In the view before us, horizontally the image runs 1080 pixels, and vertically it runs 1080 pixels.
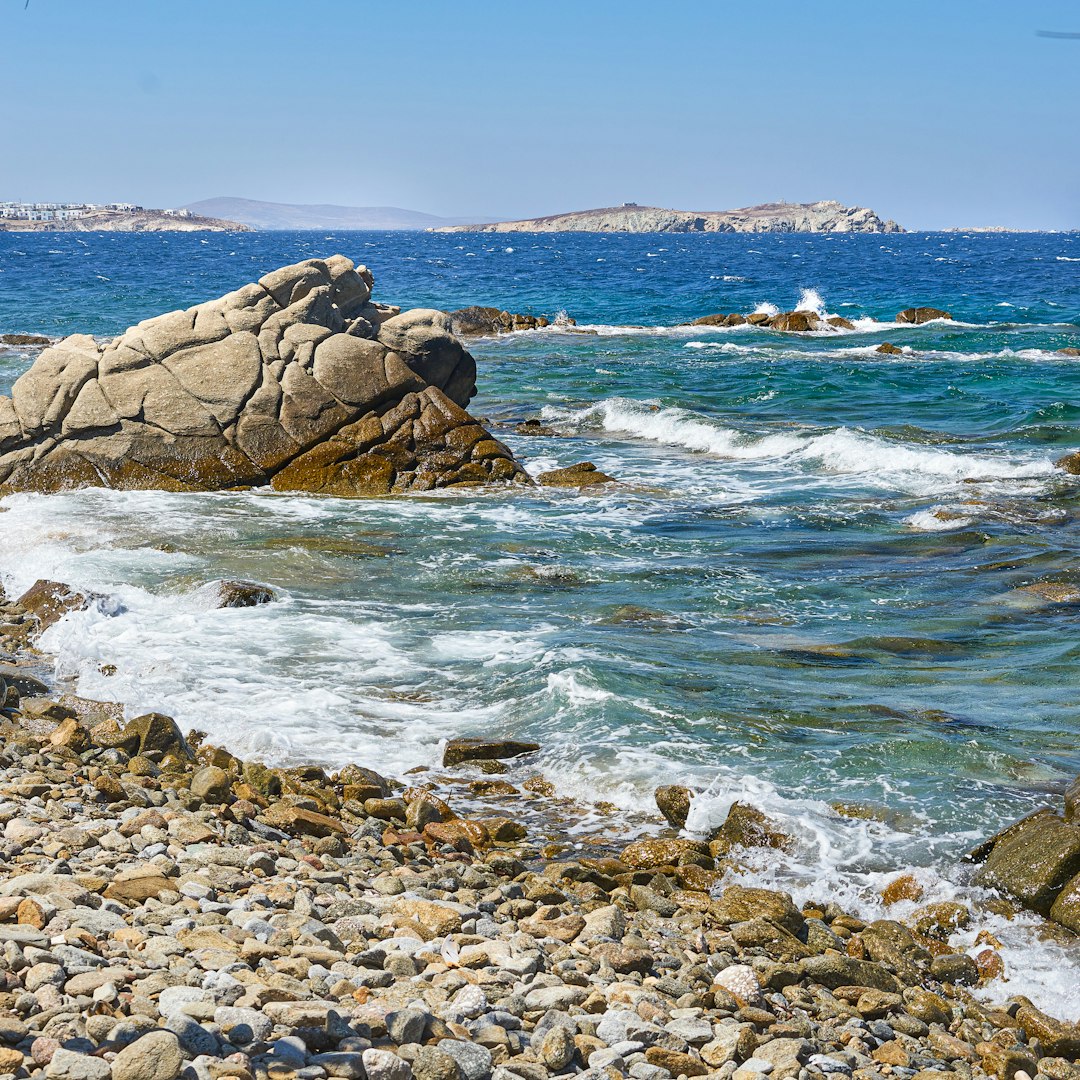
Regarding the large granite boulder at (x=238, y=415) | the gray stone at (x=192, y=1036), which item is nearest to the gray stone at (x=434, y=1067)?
the gray stone at (x=192, y=1036)

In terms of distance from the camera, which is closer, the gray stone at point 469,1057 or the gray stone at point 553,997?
Result: the gray stone at point 469,1057

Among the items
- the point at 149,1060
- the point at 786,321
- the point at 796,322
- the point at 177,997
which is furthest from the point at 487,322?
the point at 149,1060

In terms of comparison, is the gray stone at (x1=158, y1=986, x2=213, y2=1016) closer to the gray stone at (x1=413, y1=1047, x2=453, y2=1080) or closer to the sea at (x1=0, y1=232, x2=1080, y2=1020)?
the gray stone at (x1=413, y1=1047, x2=453, y2=1080)

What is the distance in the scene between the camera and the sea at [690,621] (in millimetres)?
9219

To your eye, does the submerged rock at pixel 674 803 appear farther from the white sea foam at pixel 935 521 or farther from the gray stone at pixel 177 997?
the white sea foam at pixel 935 521

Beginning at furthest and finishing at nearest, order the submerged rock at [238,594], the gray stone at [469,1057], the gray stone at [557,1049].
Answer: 1. the submerged rock at [238,594]
2. the gray stone at [557,1049]
3. the gray stone at [469,1057]

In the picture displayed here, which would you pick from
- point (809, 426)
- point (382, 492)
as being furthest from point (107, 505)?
point (809, 426)

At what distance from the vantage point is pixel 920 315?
52250mm

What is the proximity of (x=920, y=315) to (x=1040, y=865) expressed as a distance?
158ft

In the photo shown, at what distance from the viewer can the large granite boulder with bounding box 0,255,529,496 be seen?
1969 centimetres

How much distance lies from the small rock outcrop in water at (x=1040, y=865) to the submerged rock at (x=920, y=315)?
4663 centimetres

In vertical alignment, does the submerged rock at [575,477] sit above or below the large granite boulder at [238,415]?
below

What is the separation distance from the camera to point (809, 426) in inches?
1044

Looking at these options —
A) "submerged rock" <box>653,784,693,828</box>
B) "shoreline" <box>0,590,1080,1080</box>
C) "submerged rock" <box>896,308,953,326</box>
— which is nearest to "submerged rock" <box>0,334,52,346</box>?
"shoreline" <box>0,590,1080,1080</box>
